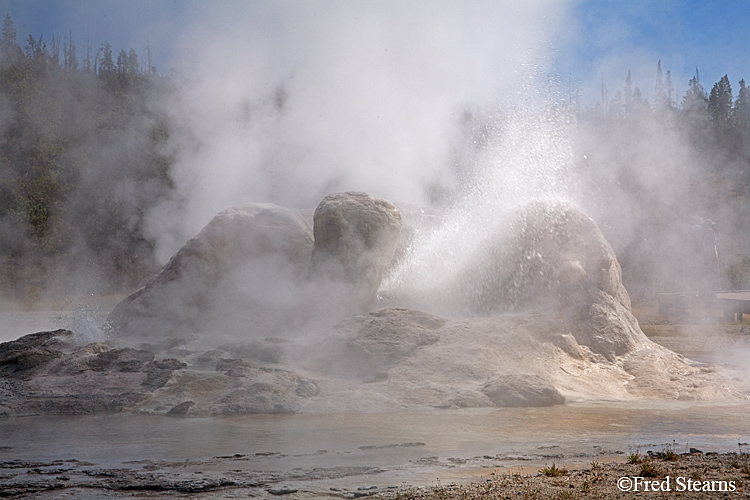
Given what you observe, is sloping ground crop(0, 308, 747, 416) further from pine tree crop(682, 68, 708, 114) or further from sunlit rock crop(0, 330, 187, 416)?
pine tree crop(682, 68, 708, 114)

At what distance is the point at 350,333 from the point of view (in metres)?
8.53

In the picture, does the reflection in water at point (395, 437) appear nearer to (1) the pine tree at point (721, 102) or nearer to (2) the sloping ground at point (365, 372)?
(2) the sloping ground at point (365, 372)

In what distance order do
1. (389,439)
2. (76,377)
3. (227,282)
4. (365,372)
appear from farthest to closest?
(227,282) < (365,372) < (76,377) < (389,439)

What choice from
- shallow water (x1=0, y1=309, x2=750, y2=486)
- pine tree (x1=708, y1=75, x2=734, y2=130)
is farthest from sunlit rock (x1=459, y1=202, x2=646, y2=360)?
pine tree (x1=708, y1=75, x2=734, y2=130)

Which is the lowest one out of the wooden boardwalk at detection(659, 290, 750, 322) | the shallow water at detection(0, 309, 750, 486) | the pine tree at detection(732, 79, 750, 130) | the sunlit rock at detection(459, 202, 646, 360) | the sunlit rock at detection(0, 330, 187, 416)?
the shallow water at detection(0, 309, 750, 486)

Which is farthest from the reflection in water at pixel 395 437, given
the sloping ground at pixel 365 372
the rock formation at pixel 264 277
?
Result: the rock formation at pixel 264 277

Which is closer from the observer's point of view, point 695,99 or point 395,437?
point 395,437

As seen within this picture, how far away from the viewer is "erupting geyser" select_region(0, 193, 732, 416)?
23.7ft

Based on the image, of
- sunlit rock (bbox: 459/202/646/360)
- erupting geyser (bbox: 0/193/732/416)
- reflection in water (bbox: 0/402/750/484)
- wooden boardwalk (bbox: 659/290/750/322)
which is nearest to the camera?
reflection in water (bbox: 0/402/750/484)

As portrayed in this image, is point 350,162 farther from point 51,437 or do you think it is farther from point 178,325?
point 51,437

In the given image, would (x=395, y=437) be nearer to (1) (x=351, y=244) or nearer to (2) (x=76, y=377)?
(2) (x=76, y=377)

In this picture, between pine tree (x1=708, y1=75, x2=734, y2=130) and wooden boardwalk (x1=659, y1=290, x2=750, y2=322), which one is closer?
wooden boardwalk (x1=659, y1=290, x2=750, y2=322)

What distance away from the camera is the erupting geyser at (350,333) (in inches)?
285

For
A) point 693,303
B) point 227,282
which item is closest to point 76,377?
point 227,282
